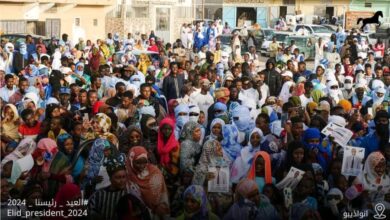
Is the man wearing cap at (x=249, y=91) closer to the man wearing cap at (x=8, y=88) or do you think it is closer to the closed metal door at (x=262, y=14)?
the man wearing cap at (x=8, y=88)

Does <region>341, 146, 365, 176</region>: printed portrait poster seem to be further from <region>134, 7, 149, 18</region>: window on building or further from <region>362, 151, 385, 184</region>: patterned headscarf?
<region>134, 7, 149, 18</region>: window on building

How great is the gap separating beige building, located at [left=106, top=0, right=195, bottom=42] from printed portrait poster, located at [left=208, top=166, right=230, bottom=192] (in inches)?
940

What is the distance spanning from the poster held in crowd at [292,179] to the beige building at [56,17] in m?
18.0

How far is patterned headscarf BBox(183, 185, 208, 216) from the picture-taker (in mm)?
5969

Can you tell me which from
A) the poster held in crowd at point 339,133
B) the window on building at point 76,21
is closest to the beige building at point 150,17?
the window on building at point 76,21

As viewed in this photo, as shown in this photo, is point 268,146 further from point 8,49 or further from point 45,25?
point 45,25

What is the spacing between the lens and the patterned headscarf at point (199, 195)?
19.6ft

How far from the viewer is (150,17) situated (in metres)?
32.0

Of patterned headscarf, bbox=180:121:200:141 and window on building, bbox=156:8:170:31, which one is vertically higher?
window on building, bbox=156:8:170:31

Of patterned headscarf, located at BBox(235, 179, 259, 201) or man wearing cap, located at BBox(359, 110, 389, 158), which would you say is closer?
patterned headscarf, located at BBox(235, 179, 259, 201)

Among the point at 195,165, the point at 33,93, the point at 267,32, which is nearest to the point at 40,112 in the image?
the point at 33,93

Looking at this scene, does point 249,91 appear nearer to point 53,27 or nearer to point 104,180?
point 104,180

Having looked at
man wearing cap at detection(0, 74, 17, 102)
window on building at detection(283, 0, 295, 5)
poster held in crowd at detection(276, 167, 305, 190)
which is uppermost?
window on building at detection(283, 0, 295, 5)

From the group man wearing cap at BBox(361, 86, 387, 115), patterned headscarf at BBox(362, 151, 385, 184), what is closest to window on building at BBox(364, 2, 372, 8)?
man wearing cap at BBox(361, 86, 387, 115)
